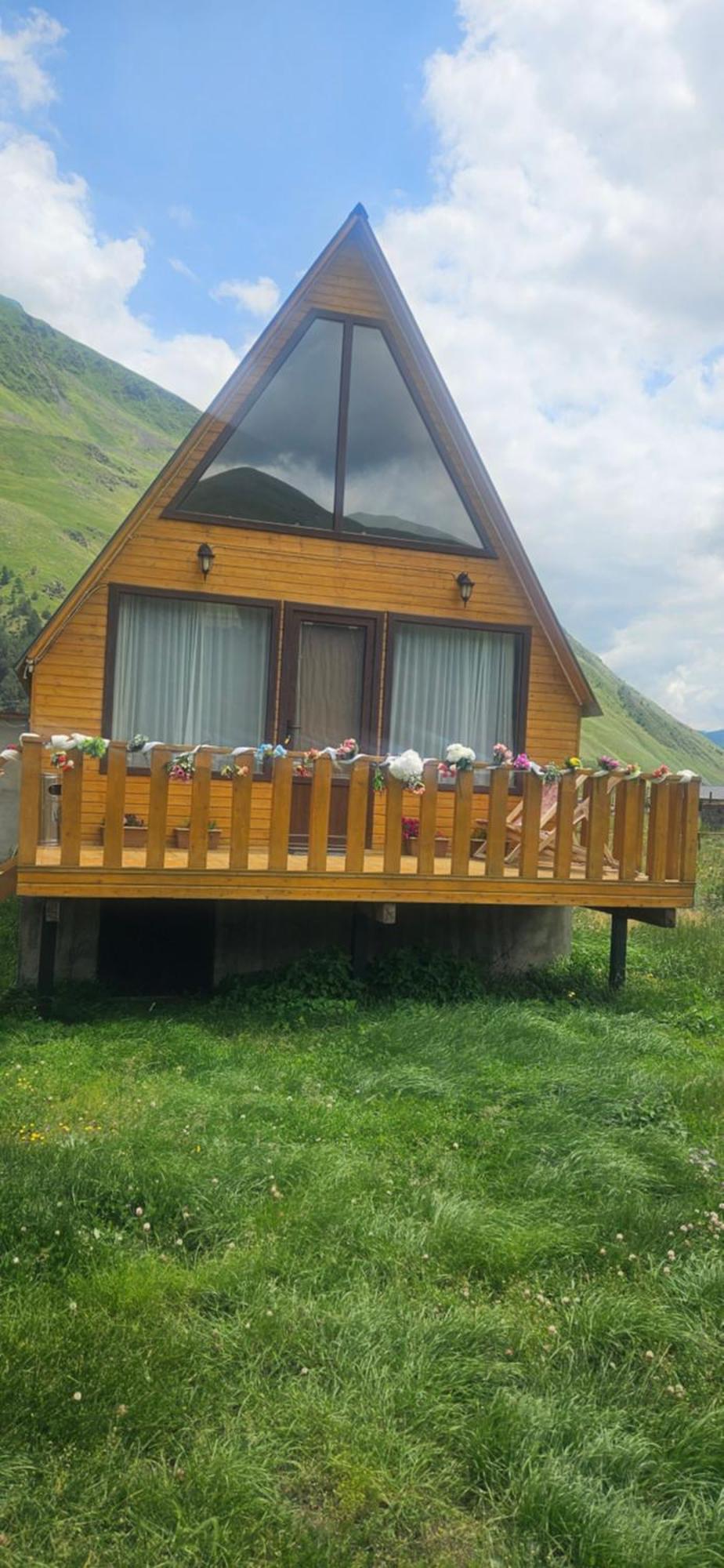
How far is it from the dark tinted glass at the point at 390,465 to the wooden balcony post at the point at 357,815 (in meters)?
3.24

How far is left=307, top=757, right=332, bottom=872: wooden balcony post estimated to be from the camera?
748cm

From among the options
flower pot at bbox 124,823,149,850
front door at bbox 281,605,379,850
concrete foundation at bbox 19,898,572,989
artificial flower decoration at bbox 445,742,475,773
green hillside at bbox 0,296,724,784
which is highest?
green hillside at bbox 0,296,724,784

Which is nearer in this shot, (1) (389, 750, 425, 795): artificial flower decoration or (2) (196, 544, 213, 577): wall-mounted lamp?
(1) (389, 750, 425, 795): artificial flower decoration

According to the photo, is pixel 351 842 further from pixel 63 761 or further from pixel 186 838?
pixel 63 761

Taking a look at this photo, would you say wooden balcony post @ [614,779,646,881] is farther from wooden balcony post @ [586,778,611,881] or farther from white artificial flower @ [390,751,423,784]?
white artificial flower @ [390,751,423,784]

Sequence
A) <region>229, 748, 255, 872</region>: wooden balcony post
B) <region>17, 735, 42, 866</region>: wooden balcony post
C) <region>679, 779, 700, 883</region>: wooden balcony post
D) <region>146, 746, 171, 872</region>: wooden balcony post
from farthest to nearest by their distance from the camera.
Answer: <region>679, 779, 700, 883</region>: wooden balcony post < <region>229, 748, 255, 872</region>: wooden balcony post < <region>146, 746, 171, 872</region>: wooden balcony post < <region>17, 735, 42, 866</region>: wooden balcony post

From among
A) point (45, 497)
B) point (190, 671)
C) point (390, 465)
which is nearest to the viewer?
point (190, 671)

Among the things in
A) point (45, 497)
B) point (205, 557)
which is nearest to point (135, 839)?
point (205, 557)

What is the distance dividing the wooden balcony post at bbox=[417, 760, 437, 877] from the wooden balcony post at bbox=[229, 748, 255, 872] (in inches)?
54.2

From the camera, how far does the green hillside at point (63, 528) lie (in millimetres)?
89250

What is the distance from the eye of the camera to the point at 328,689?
966 cm

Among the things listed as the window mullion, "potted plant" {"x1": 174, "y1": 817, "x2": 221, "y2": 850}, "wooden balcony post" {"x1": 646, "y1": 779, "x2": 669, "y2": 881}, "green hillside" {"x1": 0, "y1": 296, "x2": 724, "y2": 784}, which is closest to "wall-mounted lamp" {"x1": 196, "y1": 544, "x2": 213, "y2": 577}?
the window mullion

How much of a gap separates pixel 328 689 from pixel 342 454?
2.38 meters

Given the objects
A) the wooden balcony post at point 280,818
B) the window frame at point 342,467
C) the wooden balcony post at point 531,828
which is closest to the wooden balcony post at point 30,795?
the wooden balcony post at point 280,818
